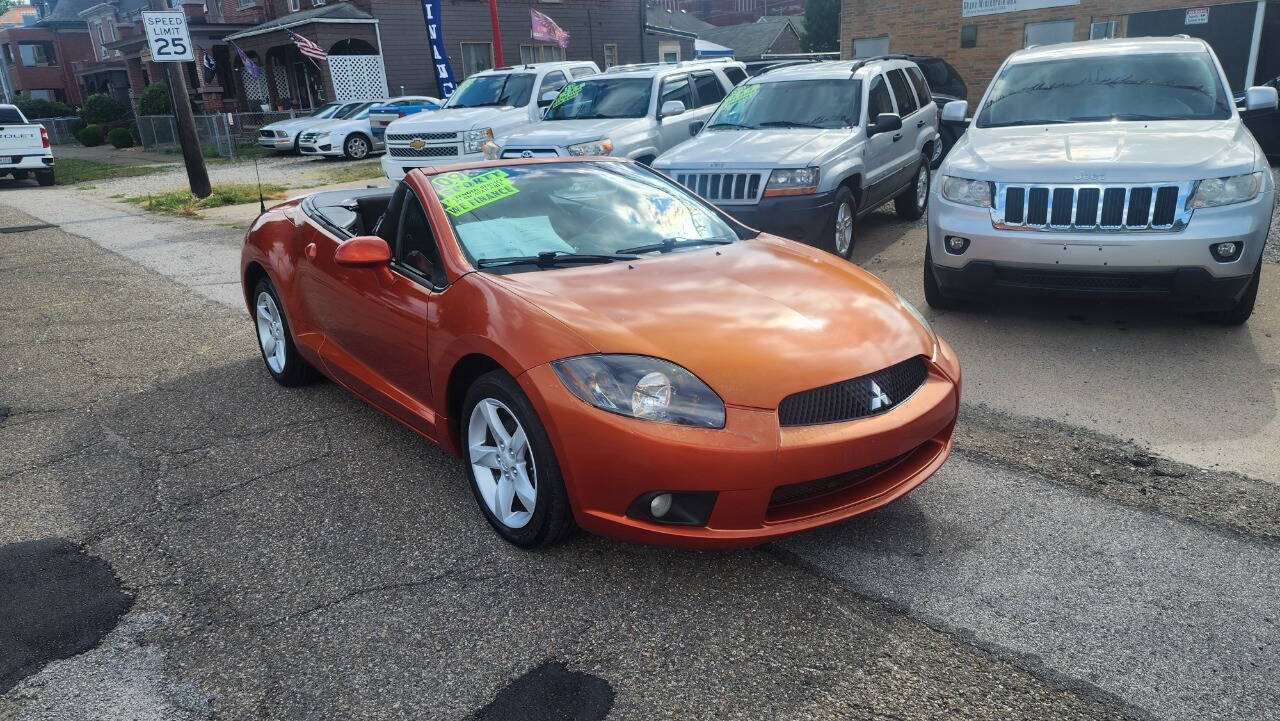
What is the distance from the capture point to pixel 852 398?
10.4 ft

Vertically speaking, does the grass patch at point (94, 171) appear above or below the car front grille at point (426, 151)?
below

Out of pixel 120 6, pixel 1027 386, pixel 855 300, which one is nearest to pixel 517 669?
pixel 855 300

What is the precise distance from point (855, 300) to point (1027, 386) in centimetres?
202

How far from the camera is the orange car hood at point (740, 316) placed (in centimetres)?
312

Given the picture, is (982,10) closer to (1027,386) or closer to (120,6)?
(1027,386)

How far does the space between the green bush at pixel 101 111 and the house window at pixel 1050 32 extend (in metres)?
33.8

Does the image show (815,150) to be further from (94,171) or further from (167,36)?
(94,171)

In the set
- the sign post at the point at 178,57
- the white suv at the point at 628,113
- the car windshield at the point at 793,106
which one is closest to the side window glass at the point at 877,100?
the car windshield at the point at 793,106

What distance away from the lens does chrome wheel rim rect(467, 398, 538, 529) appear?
3.40m

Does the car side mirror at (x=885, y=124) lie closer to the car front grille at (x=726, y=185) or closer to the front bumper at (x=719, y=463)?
the car front grille at (x=726, y=185)

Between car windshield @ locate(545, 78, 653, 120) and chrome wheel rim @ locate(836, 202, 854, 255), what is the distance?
12.2 feet

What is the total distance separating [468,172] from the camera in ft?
14.8

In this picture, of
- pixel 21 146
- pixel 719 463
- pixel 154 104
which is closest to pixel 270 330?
pixel 719 463

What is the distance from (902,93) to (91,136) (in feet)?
110
